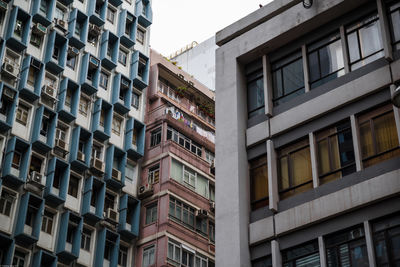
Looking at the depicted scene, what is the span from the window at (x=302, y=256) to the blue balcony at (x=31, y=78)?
2075 cm

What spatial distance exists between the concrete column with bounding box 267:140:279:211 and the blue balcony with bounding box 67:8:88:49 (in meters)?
21.8

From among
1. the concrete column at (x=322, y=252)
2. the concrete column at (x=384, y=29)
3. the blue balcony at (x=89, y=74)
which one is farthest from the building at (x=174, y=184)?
the concrete column at (x=384, y=29)

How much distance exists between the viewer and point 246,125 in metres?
22.3

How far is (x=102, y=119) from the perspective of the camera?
40562mm

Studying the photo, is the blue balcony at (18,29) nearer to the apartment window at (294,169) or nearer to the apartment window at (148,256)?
the apartment window at (148,256)

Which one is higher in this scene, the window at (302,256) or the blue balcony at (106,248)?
the blue balcony at (106,248)

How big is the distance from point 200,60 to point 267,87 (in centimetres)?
3611

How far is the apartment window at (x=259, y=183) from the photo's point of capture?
20.5 meters

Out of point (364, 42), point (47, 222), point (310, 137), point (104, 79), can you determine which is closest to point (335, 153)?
point (310, 137)

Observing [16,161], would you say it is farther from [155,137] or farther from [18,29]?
[155,137]

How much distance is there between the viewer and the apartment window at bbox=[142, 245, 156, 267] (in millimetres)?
37562

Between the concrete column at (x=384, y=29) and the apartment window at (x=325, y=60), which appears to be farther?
the apartment window at (x=325, y=60)

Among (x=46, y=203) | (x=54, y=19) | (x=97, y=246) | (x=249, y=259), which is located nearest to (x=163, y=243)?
(x=97, y=246)

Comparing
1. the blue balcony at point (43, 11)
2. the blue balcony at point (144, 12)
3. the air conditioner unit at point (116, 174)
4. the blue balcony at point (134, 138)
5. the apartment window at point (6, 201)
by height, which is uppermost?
the blue balcony at point (144, 12)
